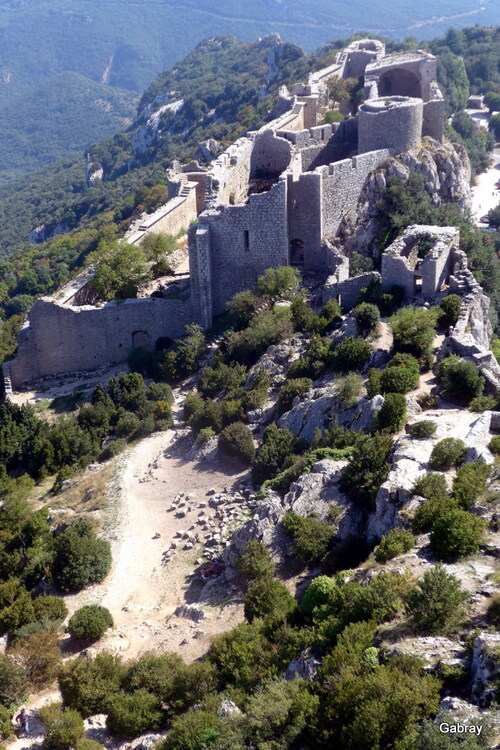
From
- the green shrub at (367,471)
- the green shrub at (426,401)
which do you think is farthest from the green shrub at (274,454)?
the green shrub at (426,401)

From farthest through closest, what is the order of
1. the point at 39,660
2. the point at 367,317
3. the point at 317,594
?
the point at 367,317 → the point at 39,660 → the point at 317,594

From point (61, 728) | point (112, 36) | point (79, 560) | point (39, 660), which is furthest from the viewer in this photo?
point (112, 36)

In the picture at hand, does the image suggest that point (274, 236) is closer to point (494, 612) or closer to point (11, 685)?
point (11, 685)

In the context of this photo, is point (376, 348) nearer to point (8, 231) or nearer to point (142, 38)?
point (8, 231)

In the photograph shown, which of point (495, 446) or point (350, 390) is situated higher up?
point (350, 390)

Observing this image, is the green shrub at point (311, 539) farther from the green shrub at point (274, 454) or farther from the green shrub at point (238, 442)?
the green shrub at point (238, 442)

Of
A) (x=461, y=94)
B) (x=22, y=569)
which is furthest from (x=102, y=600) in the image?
Result: (x=461, y=94)

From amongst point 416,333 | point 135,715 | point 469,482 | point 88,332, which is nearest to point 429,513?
point 469,482
